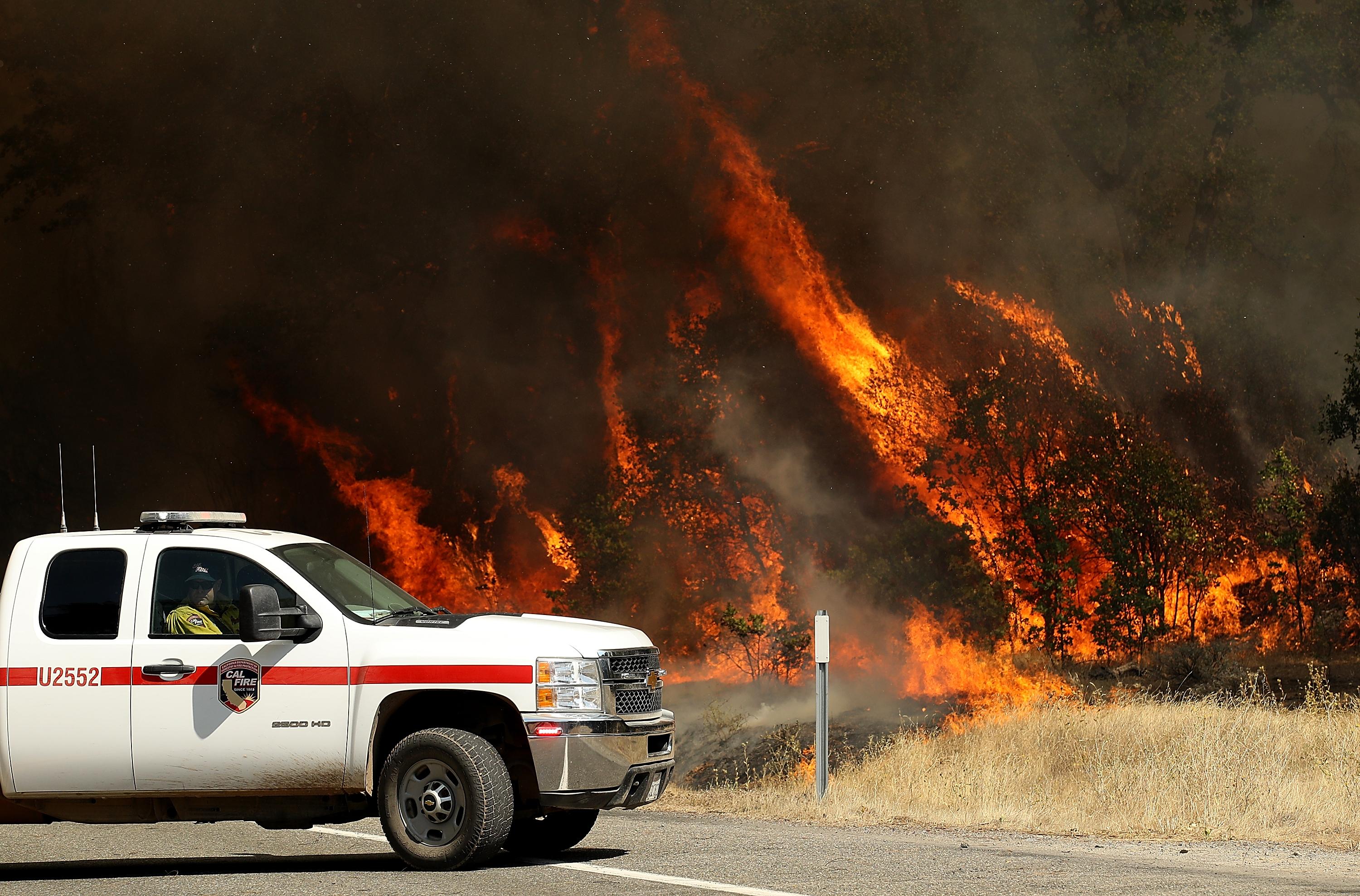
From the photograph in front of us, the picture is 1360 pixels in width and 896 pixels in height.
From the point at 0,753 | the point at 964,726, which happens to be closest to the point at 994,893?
the point at 0,753

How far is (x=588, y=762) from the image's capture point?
31.0ft

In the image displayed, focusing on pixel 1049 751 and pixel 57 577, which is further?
pixel 1049 751

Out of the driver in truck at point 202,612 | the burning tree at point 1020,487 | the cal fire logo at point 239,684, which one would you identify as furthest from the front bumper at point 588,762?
the burning tree at point 1020,487

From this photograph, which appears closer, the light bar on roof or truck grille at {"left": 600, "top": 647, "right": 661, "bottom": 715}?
truck grille at {"left": 600, "top": 647, "right": 661, "bottom": 715}

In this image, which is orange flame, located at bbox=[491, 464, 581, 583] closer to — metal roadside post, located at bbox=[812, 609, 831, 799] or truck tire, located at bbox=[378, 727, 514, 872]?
metal roadside post, located at bbox=[812, 609, 831, 799]

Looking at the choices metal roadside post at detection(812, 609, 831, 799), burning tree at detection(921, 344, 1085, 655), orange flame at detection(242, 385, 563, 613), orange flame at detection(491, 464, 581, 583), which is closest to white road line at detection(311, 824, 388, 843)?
metal roadside post at detection(812, 609, 831, 799)

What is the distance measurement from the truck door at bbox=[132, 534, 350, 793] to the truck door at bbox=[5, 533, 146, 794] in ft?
0.41

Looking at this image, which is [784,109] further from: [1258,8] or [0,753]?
[0,753]

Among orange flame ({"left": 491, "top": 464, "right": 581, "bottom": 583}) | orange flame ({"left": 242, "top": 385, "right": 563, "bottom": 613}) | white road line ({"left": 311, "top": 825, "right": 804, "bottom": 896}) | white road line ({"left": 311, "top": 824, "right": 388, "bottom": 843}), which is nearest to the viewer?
white road line ({"left": 311, "top": 825, "right": 804, "bottom": 896})

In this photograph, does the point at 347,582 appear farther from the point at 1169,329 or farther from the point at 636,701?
the point at 1169,329

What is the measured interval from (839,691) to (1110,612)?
660 centimetres

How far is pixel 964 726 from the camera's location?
74.9 ft

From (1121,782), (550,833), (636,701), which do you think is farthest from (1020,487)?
(636,701)

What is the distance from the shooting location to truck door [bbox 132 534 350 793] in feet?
31.2
